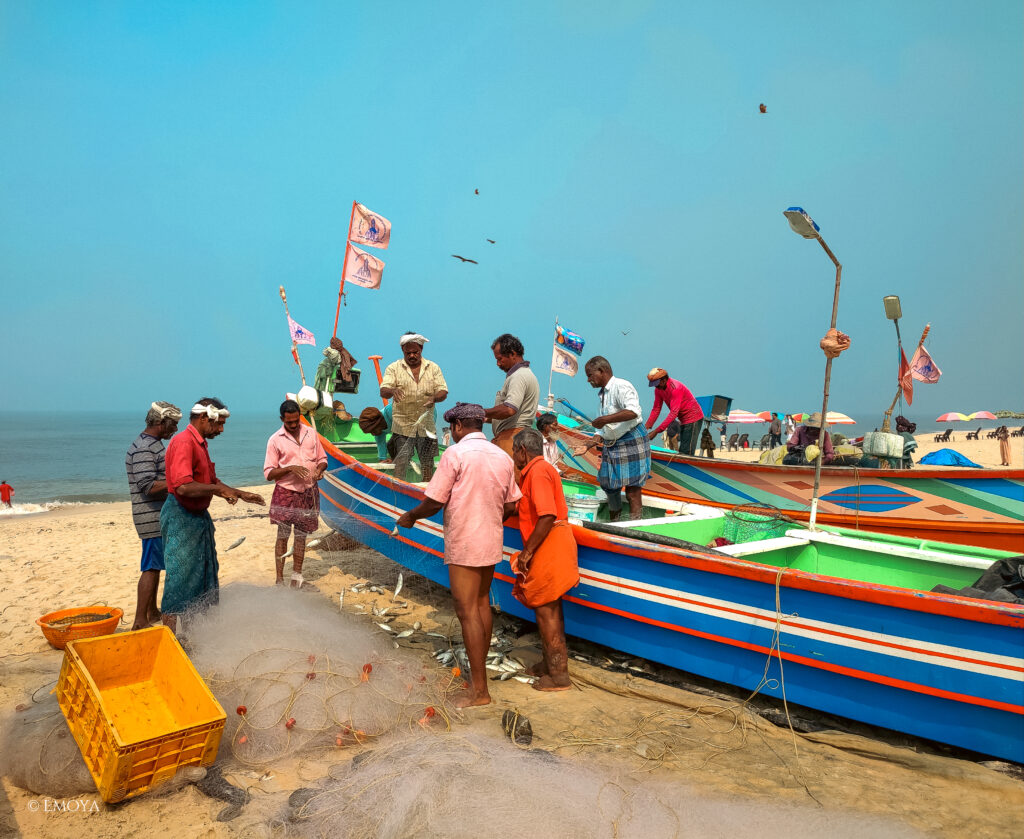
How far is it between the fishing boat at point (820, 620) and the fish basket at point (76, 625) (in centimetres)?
288

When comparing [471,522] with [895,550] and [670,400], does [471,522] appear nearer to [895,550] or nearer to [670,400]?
[895,550]

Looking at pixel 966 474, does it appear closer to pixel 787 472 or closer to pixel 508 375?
pixel 787 472

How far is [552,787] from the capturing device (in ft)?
9.18

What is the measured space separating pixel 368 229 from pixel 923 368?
12341 mm

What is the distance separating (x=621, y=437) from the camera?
6164 mm

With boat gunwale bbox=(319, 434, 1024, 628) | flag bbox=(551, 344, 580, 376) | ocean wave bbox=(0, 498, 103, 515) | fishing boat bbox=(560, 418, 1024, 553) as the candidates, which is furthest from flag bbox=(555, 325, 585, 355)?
ocean wave bbox=(0, 498, 103, 515)

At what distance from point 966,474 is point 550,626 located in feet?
19.7

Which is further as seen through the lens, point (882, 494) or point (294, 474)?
point (882, 494)

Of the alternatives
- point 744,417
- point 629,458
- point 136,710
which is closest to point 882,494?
point 629,458

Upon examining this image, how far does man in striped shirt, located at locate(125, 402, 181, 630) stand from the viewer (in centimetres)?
470

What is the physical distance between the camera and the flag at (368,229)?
29.9 feet

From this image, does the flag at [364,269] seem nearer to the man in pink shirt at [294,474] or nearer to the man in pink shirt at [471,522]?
the man in pink shirt at [294,474]

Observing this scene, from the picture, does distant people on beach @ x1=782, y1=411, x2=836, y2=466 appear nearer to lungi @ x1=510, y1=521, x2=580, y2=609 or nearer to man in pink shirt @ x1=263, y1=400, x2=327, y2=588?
lungi @ x1=510, y1=521, x2=580, y2=609

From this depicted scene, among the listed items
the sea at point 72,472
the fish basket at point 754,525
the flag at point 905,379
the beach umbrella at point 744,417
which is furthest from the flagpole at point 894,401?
the sea at point 72,472
